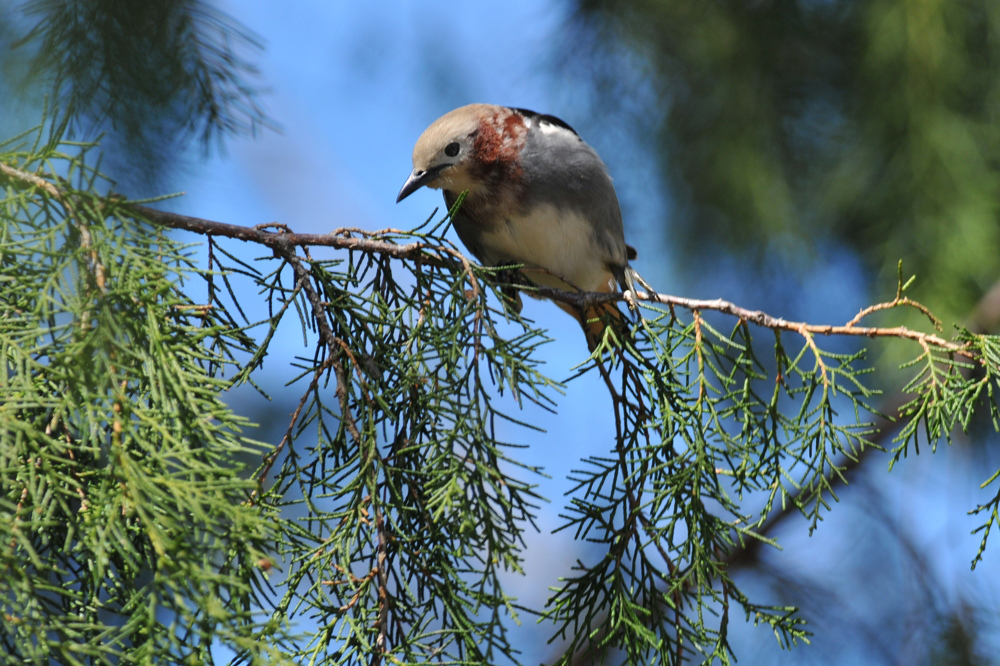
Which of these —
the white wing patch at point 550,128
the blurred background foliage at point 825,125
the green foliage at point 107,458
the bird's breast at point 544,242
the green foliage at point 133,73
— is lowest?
the green foliage at point 107,458

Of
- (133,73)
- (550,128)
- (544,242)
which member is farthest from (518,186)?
(133,73)

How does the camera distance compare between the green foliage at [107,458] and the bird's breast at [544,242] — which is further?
the bird's breast at [544,242]

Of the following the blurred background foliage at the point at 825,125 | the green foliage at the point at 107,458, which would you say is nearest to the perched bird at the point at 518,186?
the blurred background foliage at the point at 825,125

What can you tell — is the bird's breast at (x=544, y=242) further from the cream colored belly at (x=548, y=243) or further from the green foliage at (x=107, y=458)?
the green foliage at (x=107, y=458)

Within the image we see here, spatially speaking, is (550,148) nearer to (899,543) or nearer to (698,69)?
(698,69)

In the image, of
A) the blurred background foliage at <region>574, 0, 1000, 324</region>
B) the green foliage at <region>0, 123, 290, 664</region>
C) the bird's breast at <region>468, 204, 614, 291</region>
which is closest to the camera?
the green foliage at <region>0, 123, 290, 664</region>

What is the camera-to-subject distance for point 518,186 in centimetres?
253

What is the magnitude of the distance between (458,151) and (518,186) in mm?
227

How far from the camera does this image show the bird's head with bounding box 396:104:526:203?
2.56m

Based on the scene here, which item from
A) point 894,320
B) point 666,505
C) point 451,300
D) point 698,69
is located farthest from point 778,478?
point 698,69

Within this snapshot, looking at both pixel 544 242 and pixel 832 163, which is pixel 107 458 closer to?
pixel 544 242

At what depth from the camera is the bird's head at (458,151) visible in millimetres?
2559

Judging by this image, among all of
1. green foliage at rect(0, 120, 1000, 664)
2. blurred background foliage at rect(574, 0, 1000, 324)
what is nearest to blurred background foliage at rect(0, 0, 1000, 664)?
blurred background foliage at rect(574, 0, 1000, 324)

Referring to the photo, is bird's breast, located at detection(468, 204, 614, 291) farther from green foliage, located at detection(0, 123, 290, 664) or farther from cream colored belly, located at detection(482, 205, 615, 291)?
green foliage, located at detection(0, 123, 290, 664)
